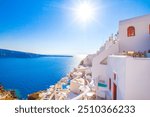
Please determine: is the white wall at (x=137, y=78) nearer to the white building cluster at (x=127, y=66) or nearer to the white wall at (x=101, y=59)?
the white building cluster at (x=127, y=66)

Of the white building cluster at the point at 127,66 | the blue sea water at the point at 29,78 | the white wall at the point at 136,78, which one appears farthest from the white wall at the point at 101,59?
the blue sea water at the point at 29,78

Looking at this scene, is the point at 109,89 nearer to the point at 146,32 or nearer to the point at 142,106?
the point at 146,32

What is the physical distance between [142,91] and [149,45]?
3399 mm

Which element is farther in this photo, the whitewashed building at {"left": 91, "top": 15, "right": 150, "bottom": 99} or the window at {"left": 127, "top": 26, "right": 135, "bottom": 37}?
the window at {"left": 127, "top": 26, "right": 135, "bottom": 37}

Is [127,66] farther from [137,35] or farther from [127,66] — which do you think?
[137,35]

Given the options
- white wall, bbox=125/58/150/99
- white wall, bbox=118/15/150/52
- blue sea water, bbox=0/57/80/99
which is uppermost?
white wall, bbox=118/15/150/52

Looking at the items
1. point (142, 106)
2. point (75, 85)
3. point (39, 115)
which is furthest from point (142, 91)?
point (75, 85)

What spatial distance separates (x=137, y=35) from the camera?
23.9ft

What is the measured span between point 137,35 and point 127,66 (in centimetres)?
353

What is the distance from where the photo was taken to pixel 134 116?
306cm

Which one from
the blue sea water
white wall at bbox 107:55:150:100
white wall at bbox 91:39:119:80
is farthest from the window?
the blue sea water

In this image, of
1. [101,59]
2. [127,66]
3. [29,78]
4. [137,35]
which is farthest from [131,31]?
[29,78]

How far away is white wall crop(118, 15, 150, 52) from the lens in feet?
23.1

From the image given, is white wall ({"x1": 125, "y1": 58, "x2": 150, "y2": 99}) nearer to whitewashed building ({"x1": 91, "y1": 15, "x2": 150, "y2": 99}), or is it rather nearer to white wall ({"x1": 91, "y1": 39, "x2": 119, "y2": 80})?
whitewashed building ({"x1": 91, "y1": 15, "x2": 150, "y2": 99})
